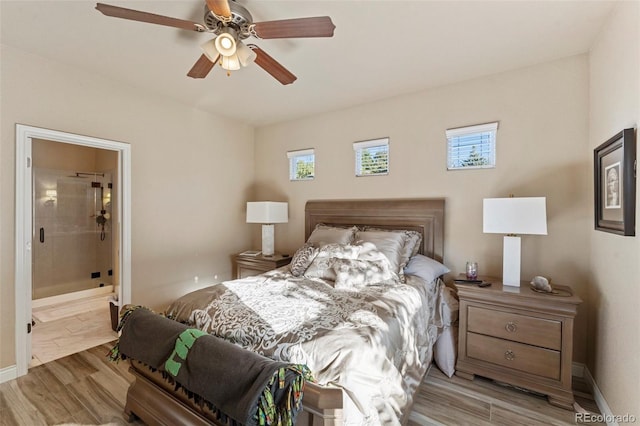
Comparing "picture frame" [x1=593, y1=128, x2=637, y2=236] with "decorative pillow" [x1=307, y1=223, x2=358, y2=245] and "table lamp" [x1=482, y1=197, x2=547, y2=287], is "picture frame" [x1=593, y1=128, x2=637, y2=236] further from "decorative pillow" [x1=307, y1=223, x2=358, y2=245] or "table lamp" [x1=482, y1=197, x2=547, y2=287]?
"decorative pillow" [x1=307, y1=223, x2=358, y2=245]

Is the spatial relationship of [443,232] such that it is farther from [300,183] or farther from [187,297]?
[187,297]

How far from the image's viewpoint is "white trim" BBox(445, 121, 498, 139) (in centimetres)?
274

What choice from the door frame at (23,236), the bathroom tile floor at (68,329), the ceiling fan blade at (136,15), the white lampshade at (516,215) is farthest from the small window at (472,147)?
the bathroom tile floor at (68,329)

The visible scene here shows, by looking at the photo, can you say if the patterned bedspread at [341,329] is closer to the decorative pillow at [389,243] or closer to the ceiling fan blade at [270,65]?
the decorative pillow at [389,243]

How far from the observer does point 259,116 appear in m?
4.07

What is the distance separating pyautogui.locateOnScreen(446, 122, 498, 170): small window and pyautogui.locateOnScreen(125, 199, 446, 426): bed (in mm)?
1216

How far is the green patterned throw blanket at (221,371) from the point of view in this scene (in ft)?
3.72

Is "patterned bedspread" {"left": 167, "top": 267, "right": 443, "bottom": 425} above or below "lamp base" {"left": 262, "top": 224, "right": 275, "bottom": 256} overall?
below

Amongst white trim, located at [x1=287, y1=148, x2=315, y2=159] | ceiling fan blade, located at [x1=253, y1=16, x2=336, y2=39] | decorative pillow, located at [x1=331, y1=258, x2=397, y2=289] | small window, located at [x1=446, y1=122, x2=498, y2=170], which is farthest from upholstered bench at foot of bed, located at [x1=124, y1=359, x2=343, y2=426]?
white trim, located at [x1=287, y1=148, x2=315, y2=159]

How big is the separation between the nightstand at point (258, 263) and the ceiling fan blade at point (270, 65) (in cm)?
215

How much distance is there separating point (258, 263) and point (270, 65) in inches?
94.1

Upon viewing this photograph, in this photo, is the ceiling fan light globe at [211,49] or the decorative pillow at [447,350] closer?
the ceiling fan light globe at [211,49]

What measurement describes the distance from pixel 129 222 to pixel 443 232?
3.32 metres

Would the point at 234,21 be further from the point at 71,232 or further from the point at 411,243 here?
the point at 71,232
